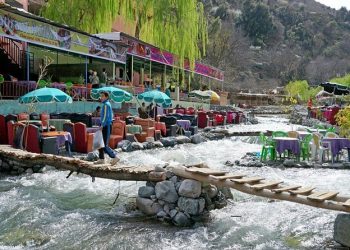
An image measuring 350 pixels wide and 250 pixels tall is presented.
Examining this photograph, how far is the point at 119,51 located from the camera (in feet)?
72.0

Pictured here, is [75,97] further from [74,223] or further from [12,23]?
[74,223]

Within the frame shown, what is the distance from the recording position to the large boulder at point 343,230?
5480 mm

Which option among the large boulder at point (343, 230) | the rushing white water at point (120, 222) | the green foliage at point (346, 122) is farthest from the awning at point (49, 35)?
the large boulder at point (343, 230)

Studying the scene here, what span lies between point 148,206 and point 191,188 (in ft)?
2.70

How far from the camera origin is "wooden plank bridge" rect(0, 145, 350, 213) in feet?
18.7

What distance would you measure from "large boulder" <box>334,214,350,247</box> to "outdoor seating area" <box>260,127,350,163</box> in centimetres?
662

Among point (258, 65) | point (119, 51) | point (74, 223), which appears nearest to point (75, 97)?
point (119, 51)

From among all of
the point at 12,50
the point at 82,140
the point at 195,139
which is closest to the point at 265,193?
the point at 82,140

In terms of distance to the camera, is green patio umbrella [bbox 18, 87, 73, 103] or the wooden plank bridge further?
green patio umbrella [bbox 18, 87, 73, 103]

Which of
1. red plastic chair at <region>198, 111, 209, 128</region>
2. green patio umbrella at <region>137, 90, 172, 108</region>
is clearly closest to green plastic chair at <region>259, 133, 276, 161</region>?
green patio umbrella at <region>137, 90, 172, 108</region>

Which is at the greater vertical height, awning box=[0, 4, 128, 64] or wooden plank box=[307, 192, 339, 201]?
awning box=[0, 4, 128, 64]

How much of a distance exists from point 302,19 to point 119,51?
82.1 m

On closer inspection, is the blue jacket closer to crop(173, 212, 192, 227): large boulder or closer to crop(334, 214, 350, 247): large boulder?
crop(173, 212, 192, 227): large boulder

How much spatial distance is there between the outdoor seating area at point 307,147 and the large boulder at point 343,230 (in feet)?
21.7
